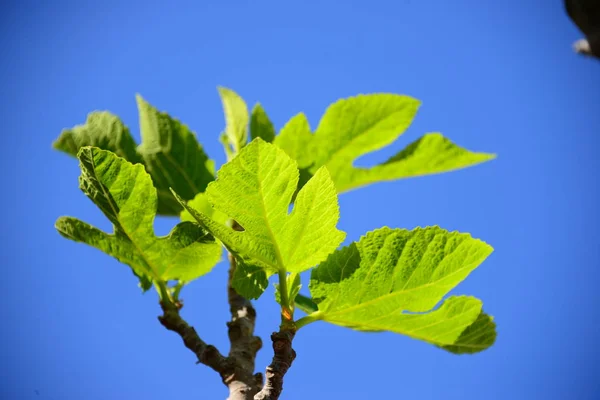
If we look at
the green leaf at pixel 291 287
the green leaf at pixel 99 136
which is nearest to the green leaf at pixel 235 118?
the green leaf at pixel 99 136

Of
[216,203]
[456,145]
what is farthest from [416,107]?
[216,203]

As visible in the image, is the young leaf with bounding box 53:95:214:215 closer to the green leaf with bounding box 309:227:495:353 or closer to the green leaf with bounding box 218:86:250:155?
the green leaf with bounding box 218:86:250:155

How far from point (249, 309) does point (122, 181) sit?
22.4 inches

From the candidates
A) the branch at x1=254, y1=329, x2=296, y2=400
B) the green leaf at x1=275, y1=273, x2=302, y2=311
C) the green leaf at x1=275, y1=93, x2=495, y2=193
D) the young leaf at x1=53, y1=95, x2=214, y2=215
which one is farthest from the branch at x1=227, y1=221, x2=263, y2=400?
the green leaf at x1=275, y1=93, x2=495, y2=193

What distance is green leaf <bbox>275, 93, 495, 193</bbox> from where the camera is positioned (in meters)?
1.87

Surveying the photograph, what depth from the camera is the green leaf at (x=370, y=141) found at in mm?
Answer: 1868

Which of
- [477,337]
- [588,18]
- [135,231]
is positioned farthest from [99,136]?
[588,18]

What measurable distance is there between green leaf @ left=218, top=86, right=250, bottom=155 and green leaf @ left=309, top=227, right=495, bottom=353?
0.81 metres

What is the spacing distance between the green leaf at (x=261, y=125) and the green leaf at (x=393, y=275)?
0.81 meters

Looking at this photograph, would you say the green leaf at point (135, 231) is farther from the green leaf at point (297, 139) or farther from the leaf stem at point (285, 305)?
the green leaf at point (297, 139)

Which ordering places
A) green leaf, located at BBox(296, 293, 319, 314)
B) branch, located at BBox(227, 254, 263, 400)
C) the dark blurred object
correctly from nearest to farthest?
the dark blurred object, branch, located at BBox(227, 254, 263, 400), green leaf, located at BBox(296, 293, 319, 314)

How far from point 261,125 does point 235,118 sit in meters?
0.10

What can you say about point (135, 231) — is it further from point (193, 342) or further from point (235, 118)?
point (235, 118)

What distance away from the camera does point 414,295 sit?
132 cm
